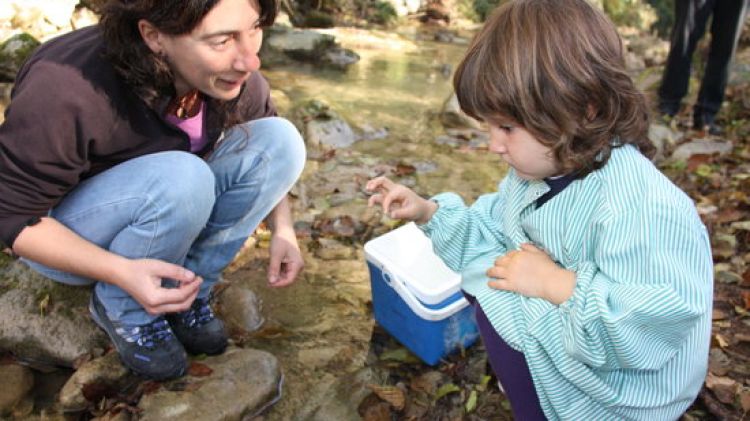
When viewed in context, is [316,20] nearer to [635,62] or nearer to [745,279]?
[635,62]

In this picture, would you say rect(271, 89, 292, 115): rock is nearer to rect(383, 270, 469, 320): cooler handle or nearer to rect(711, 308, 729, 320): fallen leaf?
rect(383, 270, 469, 320): cooler handle

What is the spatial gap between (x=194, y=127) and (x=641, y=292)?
4.43 ft

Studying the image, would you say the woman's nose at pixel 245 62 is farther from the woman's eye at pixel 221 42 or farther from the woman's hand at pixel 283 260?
the woman's hand at pixel 283 260

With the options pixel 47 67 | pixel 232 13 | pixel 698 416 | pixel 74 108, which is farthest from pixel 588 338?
pixel 47 67

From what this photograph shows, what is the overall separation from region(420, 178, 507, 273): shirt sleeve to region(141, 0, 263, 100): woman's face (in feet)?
2.21

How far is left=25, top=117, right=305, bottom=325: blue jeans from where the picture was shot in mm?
1685

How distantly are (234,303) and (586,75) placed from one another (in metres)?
1.49

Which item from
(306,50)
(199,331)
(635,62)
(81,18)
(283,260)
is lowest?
(635,62)

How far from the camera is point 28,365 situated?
1.98 m

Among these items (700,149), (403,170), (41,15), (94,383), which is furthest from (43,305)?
(41,15)

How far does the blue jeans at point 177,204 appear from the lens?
5.53 ft

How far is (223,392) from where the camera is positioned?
1.79 m

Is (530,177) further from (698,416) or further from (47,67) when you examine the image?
(47,67)

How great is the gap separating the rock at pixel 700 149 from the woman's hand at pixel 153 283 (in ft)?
10.2
